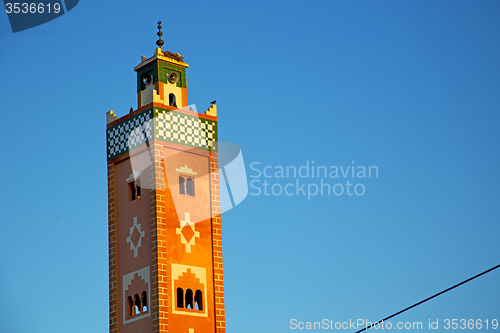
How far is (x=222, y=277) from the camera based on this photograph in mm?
35656

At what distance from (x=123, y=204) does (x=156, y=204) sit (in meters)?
2.31

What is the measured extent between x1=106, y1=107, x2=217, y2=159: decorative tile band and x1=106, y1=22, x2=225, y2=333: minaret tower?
4 cm

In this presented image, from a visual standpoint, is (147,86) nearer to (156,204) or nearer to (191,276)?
(156,204)

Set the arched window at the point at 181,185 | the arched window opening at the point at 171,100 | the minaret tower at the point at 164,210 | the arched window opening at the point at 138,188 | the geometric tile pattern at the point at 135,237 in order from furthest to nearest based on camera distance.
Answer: the arched window opening at the point at 171,100 < the arched window at the point at 181,185 < the arched window opening at the point at 138,188 < the geometric tile pattern at the point at 135,237 < the minaret tower at the point at 164,210

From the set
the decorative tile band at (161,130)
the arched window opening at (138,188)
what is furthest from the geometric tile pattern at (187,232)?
the decorative tile band at (161,130)

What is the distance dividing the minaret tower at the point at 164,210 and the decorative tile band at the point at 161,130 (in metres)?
0.04

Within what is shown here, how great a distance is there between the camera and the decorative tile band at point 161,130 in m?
35.4

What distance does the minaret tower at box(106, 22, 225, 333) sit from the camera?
111 ft

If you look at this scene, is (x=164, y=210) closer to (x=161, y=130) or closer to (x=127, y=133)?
(x=161, y=130)

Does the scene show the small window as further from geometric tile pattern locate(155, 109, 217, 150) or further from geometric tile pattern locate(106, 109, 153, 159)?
geometric tile pattern locate(155, 109, 217, 150)

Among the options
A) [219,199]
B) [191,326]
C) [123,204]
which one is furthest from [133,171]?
[191,326]

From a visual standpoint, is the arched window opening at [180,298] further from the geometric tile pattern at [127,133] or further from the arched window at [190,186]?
the geometric tile pattern at [127,133]

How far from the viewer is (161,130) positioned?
116 ft

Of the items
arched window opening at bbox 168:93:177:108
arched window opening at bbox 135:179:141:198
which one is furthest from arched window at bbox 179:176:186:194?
arched window opening at bbox 168:93:177:108
